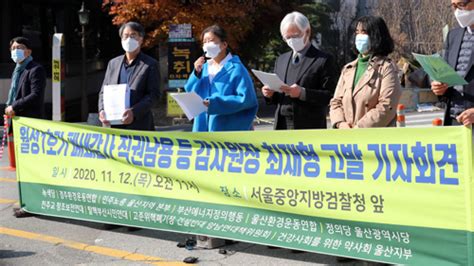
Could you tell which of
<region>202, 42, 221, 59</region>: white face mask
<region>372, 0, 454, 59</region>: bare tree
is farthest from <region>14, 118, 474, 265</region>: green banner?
<region>372, 0, 454, 59</region>: bare tree

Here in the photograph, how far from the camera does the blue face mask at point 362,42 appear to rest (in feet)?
14.3

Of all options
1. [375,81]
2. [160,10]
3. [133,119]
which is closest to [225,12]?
[160,10]

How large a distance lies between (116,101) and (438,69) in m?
2.90

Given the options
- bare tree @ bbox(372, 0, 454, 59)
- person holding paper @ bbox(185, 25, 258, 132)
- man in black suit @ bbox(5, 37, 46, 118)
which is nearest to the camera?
person holding paper @ bbox(185, 25, 258, 132)

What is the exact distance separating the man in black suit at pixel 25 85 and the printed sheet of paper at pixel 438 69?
424 centimetres

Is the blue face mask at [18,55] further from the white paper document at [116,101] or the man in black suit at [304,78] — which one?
the man in black suit at [304,78]

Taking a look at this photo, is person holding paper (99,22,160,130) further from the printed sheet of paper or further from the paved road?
the paved road

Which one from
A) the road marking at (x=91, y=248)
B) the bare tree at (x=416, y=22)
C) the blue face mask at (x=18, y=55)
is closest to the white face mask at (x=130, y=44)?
the blue face mask at (x=18, y=55)

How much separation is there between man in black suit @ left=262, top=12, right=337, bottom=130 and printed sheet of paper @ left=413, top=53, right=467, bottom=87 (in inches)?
42.7

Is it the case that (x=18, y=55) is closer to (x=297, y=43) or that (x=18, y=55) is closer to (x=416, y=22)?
(x=297, y=43)

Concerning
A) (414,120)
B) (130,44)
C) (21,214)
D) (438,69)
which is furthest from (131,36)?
(414,120)

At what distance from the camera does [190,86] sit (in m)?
5.30

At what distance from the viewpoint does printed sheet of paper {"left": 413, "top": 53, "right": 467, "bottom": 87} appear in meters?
3.79

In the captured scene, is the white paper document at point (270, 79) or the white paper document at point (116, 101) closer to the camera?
the white paper document at point (270, 79)
